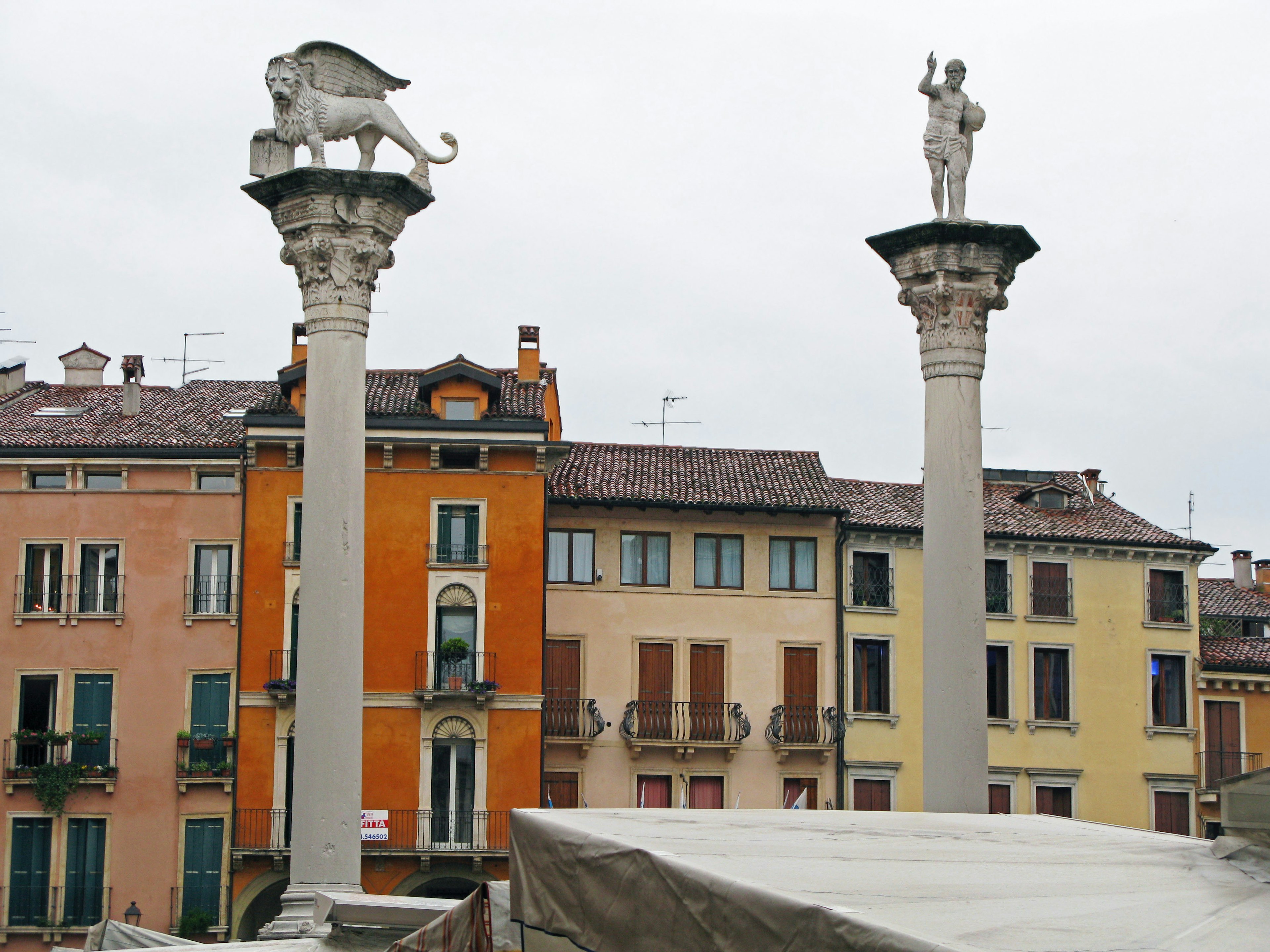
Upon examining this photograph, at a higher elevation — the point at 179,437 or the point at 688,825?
the point at 179,437

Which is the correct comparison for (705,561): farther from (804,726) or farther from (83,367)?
(83,367)

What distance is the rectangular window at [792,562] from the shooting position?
148ft

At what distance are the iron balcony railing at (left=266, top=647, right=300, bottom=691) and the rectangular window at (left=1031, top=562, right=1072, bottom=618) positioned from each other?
19082mm

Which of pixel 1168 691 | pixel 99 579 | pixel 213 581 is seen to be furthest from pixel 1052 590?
pixel 99 579

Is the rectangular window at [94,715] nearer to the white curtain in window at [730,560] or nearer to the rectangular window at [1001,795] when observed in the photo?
the white curtain in window at [730,560]

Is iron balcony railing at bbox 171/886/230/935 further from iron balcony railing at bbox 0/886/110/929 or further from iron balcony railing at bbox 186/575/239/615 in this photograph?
iron balcony railing at bbox 186/575/239/615

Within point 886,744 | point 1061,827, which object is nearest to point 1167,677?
point 886,744

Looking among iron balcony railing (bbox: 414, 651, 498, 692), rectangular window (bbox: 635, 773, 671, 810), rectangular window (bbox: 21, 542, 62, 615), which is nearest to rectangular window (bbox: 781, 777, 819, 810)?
rectangular window (bbox: 635, 773, 671, 810)

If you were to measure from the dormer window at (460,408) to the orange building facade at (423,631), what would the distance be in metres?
0.06

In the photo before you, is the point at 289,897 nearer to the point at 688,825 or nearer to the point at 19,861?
the point at 688,825

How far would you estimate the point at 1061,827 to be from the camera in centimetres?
1101

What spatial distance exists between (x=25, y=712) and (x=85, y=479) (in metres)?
5.83

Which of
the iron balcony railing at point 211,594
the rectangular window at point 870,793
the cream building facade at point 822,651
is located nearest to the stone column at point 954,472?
the cream building facade at point 822,651

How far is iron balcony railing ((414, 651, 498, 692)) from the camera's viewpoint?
42062 mm
